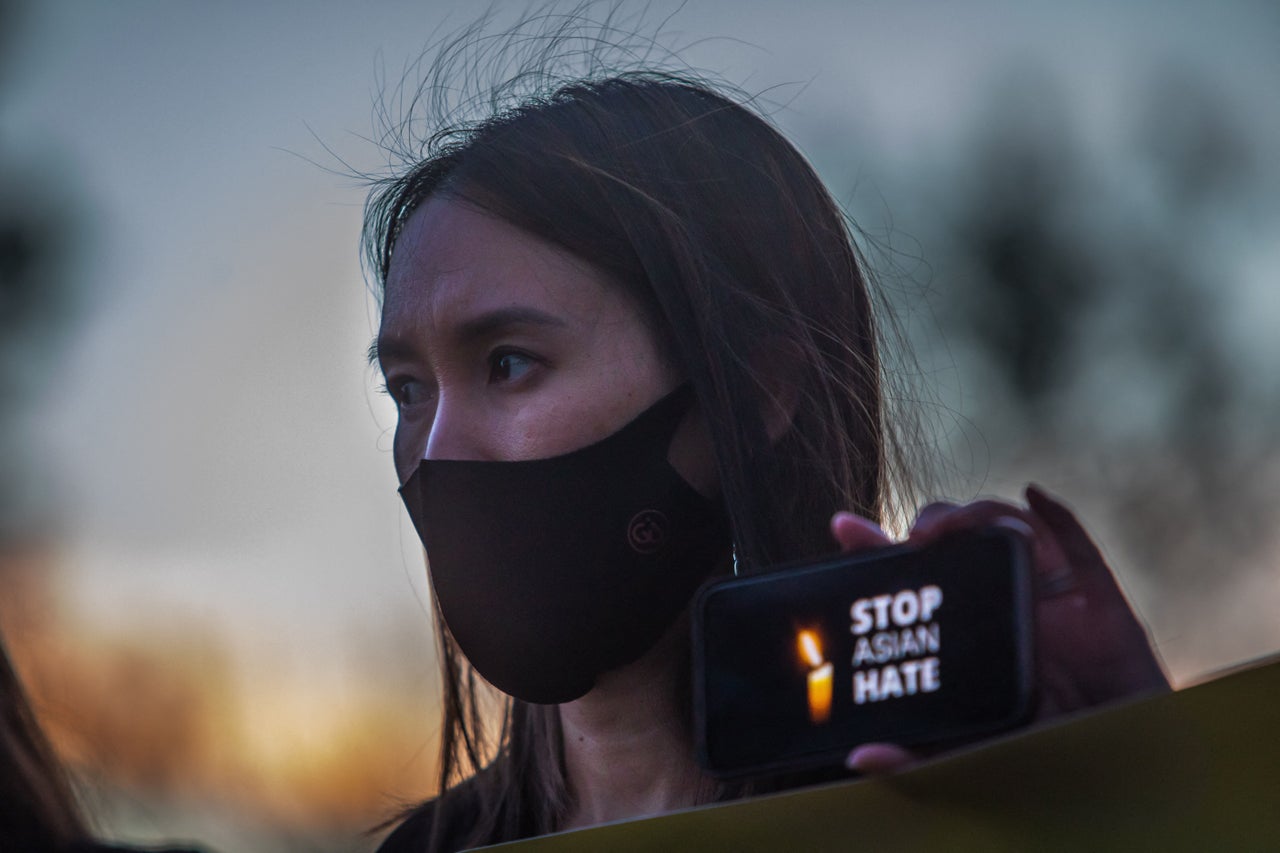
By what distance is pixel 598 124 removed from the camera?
2291 millimetres

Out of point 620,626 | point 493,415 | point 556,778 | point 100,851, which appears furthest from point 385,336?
point 100,851

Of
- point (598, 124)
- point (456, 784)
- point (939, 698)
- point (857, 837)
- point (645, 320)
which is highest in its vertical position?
point (598, 124)

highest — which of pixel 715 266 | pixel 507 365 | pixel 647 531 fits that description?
pixel 715 266

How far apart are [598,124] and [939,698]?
54.6 inches

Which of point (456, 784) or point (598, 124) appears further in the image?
point (456, 784)

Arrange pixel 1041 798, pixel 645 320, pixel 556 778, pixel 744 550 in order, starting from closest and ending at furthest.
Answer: pixel 1041 798 → pixel 744 550 → pixel 645 320 → pixel 556 778

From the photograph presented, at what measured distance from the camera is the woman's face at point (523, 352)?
204 centimetres

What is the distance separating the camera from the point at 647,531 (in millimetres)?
1985

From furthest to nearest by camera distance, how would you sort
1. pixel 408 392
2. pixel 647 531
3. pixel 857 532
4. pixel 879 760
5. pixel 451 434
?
pixel 408 392, pixel 451 434, pixel 647 531, pixel 857 532, pixel 879 760

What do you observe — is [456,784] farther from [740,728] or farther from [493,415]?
[740,728]

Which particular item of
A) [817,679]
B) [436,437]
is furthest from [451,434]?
[817,679]

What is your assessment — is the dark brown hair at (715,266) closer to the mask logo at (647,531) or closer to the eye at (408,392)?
the mask logo at (647,531)

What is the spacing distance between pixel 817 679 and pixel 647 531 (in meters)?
0.77

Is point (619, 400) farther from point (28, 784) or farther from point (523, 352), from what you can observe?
point (28, 784)
